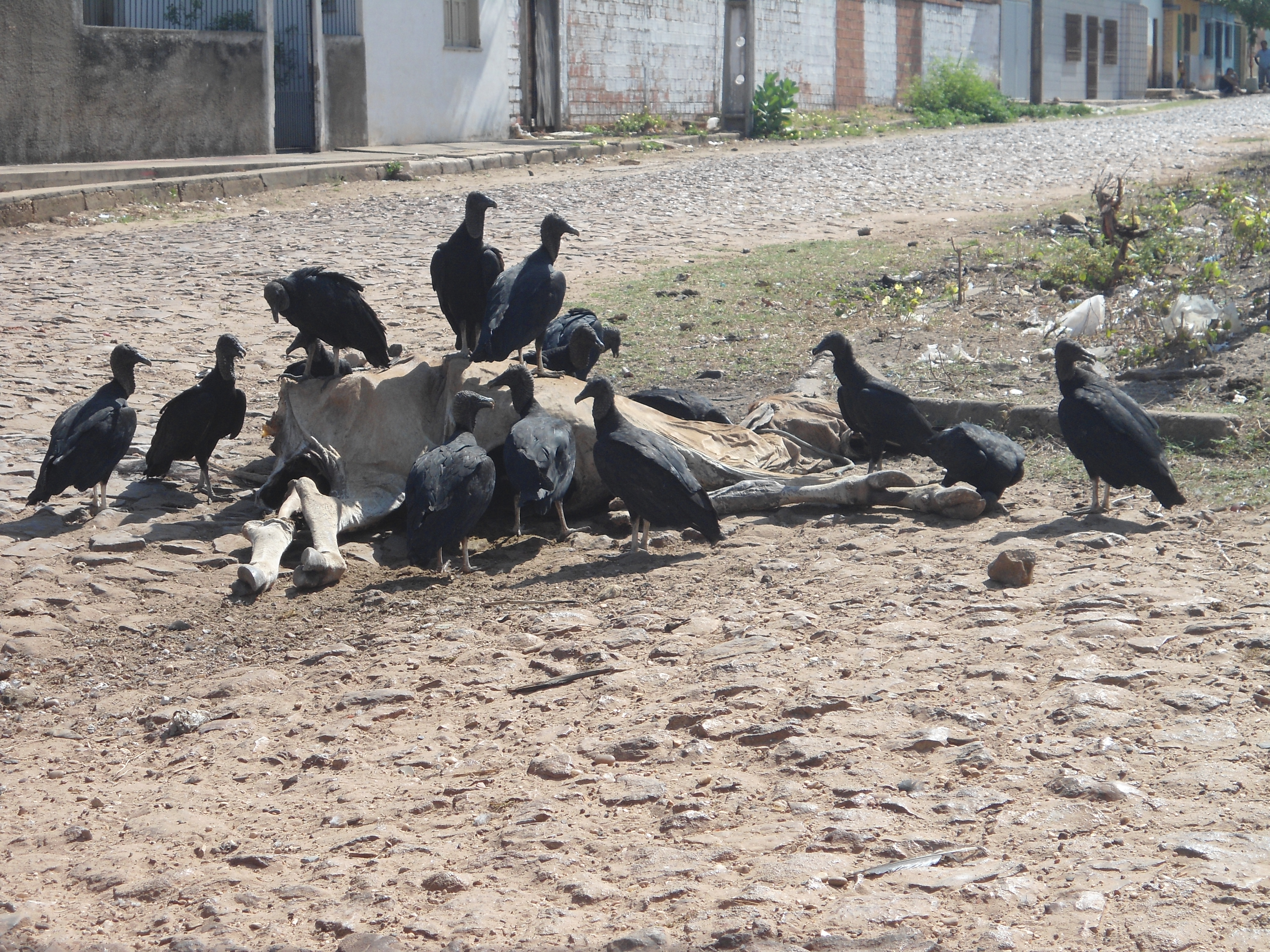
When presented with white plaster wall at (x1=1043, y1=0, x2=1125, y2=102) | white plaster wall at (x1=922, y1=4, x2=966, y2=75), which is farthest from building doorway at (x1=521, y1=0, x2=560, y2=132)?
white plaster wall at (x1=1043, y1=0, x2=1125, y2=102)

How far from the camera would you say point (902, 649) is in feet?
12.8

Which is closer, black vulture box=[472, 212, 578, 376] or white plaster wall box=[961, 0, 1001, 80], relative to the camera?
black vulture box=[472, 212, 578, 376]

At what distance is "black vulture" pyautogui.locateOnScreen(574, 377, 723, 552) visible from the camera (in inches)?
198

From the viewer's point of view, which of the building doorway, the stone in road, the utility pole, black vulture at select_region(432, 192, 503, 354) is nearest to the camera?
black vulture at select_region(432, 192, 503, 354)

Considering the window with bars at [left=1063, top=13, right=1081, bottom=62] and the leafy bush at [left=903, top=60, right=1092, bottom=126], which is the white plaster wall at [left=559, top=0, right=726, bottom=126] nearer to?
the leafy bush at [left=903, top=60, right=1092, bottom=126]

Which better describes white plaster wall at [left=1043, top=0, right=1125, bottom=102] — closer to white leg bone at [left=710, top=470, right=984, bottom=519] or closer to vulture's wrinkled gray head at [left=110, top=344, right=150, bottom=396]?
white leg bone at [left=710, top=470, right=984, bottom=519]

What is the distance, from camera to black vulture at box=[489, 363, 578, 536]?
207 inches

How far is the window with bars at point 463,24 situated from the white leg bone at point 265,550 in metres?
16.1

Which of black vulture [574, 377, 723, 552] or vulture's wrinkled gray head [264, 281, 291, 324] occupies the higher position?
vulture's wrinkled gray head [264, 281, 291, 324]

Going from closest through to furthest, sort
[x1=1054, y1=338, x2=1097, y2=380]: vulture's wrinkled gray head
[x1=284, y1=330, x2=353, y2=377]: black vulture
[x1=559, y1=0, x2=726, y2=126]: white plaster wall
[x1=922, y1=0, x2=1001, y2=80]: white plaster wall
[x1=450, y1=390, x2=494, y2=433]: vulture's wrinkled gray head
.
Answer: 1. [x1=1054, y1=338, x2=1097, y2=380]: vulture's wrinkled gray head
2. [x1=450, y1=390, x2=494, y2=433]: vulture's wrinkled gray head
3. [x1=284, y1=330, x2=353, y2=377]: black vulture
4. [x1=559, y1=0, x2=726, y2=126]: white plaster wall
5. [x1=922, y1=0, x2=1001, y2=80]: white plaster wall

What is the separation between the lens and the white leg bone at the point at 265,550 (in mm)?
4980

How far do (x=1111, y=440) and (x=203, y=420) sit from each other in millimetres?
4066

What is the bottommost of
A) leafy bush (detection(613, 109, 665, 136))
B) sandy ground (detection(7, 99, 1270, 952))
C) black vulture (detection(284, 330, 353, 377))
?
sandy ground (detection(7, 99, 1270, 952))

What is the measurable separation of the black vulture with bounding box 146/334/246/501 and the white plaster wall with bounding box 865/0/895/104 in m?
27.0
